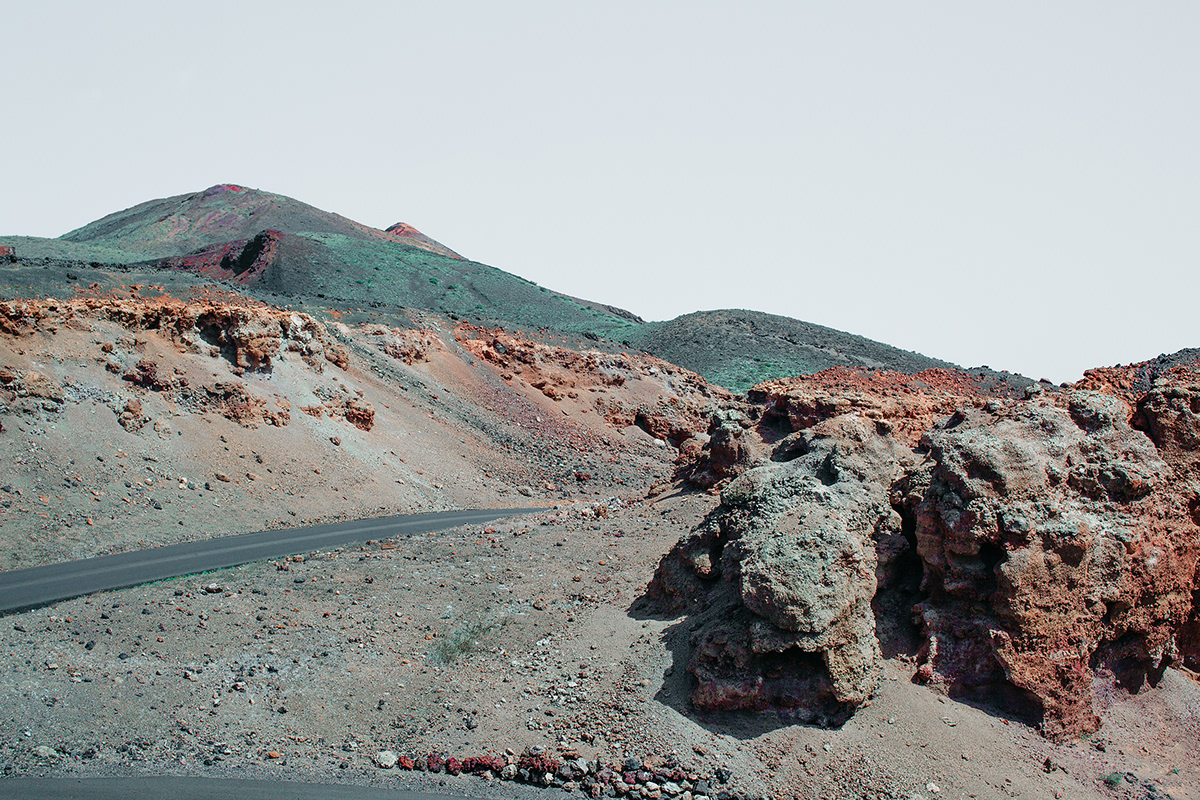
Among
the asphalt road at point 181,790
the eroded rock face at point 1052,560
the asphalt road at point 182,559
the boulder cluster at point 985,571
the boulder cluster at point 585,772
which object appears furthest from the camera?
the asphalt road at point 182,559

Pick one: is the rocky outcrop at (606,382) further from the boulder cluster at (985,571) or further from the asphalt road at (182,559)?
the boulder cluster at (985,571)

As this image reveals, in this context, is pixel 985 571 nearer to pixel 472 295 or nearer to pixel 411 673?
pixel 411 673

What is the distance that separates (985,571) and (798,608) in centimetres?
236

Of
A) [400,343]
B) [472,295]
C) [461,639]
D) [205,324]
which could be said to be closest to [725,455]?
[461,639]

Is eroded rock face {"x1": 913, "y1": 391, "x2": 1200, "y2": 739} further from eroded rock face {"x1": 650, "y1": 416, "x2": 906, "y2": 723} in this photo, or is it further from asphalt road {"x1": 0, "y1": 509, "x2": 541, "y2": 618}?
asphalt road {"x1": 0, "y1": 509, "x2": 541, "y2": 618}

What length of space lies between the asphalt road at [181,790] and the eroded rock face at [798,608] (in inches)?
129

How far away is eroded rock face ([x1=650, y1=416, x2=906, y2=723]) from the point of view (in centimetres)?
891

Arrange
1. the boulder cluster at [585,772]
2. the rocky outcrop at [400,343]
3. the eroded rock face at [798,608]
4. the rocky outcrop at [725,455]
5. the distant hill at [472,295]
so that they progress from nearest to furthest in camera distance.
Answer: the boulder cluster at [585,772]
the eroded rock face at [798,608]
the rocky outcrop at [725,455]
the rocky outcrop at [400,343]
the distant hill at [472,295]

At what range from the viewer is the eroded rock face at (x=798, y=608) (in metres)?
8.91

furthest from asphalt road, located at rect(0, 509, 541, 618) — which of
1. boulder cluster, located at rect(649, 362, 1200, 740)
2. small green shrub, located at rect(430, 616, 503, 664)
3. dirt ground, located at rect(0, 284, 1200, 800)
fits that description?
boulder cluster, located at rect(649, 362, 1200, 740)

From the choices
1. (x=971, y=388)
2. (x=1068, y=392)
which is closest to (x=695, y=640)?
(x=1068, y=392)

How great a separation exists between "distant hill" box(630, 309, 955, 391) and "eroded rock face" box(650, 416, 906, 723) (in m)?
47.1

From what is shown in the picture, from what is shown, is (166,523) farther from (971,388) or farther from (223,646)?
(971,388)

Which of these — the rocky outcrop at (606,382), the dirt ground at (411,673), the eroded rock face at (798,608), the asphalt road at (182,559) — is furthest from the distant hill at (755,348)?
the eroded rock face at (798,608)
